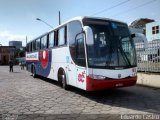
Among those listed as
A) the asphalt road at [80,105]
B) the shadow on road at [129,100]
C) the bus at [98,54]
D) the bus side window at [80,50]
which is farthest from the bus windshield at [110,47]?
the asphalt road at [80,105]

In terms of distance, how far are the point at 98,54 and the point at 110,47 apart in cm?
61

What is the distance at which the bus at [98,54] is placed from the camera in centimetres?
886

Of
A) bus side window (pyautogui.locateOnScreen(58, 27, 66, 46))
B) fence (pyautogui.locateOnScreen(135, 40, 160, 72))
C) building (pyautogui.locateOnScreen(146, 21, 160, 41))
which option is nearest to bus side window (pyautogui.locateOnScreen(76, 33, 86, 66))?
bus side window (pyautogui.locateOnScreen(58, 27, 66, 46))

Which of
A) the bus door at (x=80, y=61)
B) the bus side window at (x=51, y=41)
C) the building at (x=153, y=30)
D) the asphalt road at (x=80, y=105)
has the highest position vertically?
the building at (x=153, y=30)

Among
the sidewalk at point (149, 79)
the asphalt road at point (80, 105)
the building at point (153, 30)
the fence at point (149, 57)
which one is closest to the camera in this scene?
the asphalt road at point (80, 105)

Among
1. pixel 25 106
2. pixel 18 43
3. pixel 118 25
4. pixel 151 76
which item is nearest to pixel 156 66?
pixel 151 76

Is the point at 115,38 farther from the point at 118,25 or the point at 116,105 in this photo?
the point at 116,105

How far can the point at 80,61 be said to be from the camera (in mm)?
9492

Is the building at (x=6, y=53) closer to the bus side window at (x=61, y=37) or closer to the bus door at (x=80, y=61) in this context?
the bus side window at (x=61, y=37)

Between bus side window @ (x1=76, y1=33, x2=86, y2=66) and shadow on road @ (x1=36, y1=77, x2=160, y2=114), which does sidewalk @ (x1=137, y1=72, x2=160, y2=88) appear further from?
bus side window @ (x1=76, y1=33, x2=86, y2=66)

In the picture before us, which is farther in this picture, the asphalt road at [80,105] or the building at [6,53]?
the building at [6,53]

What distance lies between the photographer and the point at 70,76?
10703mm

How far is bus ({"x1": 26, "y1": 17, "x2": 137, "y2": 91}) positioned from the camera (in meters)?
8.86

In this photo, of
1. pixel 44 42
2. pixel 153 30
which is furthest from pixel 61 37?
pixel 153 30
